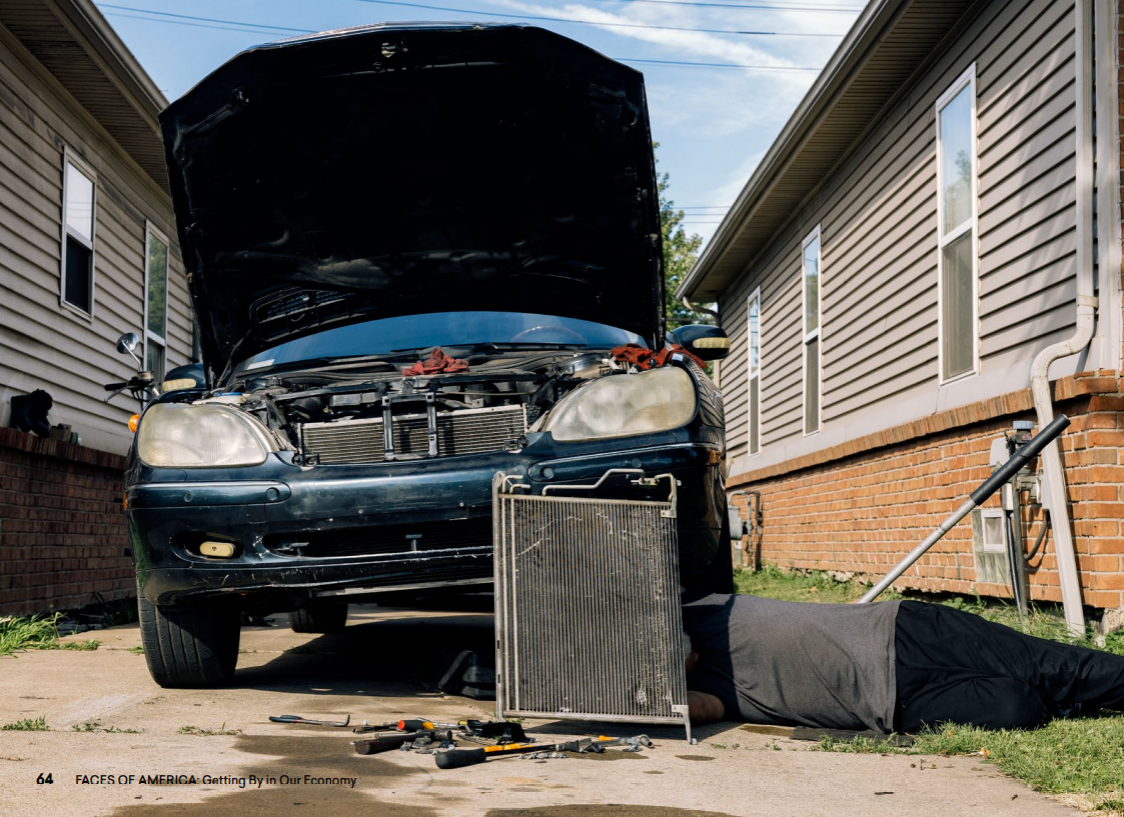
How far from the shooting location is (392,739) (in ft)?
12.0

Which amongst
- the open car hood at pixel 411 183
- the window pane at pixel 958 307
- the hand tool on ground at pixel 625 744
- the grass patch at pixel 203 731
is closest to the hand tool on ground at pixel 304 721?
the grass patch at pixel 203 731

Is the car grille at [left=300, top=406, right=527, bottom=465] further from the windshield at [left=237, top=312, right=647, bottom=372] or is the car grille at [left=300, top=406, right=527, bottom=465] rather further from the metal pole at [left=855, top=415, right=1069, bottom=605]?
the metal pole at [left=855, top=415, right=1069, bottom=605]

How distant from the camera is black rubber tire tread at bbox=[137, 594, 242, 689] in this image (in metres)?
4.71

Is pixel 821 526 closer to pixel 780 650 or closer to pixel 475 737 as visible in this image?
pixel 780 650

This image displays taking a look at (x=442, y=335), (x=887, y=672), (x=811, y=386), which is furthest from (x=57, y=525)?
(x=811, y=386)

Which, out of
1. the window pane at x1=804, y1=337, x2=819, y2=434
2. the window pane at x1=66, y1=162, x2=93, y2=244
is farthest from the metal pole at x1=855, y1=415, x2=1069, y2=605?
the window pane at x1=66, y1=162, x2=93, y2=244

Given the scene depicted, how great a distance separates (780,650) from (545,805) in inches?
60.3

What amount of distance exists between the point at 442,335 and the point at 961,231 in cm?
444

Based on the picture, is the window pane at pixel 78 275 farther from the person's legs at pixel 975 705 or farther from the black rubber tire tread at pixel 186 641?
the person's legs at pixel 975 705

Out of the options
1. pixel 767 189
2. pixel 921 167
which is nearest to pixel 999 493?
pixel 921 167

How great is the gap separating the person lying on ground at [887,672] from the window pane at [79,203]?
8354 millimetres

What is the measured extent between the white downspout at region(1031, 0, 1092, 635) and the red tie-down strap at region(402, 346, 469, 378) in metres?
3.07

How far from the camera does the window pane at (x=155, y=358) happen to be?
1326 centimetres

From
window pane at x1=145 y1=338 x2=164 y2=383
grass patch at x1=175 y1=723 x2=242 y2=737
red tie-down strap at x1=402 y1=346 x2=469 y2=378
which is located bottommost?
grass patch at x1=175 y1=723 x2=242 y2=737
